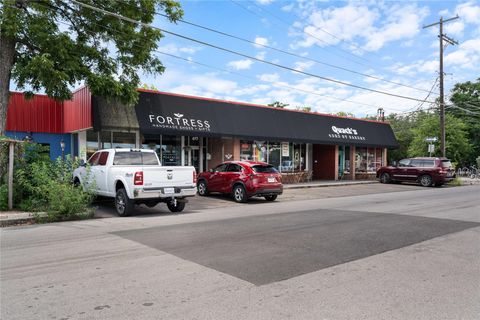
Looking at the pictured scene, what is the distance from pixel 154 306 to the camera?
14.2 ft

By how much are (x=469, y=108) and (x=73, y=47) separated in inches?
2084

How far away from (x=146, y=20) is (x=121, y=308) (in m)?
13.4

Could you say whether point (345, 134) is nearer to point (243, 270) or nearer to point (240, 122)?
point (240, 122)

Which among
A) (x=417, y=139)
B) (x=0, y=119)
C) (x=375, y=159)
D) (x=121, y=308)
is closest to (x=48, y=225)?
(x=0, y=119)

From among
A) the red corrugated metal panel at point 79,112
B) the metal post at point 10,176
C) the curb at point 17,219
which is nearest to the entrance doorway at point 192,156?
the red corrugated metal panel at point 79,112

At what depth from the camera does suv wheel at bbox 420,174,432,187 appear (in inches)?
1015

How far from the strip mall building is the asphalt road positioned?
869 centimetres

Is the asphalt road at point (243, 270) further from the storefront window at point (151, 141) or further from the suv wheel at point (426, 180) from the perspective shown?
the suv wheel at point (426, 180)

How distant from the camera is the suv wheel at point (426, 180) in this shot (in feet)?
84.6

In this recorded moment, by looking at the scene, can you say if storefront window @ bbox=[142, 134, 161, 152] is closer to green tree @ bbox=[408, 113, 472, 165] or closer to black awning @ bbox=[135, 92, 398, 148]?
black awning @ bbox=[135, 92, 398, 148]

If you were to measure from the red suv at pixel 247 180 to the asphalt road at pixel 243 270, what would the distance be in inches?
210

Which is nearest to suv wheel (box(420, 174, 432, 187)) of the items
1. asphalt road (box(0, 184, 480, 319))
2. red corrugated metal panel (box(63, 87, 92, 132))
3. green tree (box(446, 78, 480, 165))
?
asphalt road (box(0, 184, 480, 319))

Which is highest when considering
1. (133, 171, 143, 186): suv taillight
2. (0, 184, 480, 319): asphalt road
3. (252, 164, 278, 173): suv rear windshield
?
(252, 164, 278, 173): suv rear windshield

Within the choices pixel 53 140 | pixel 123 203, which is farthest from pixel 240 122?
pixel 123 203
